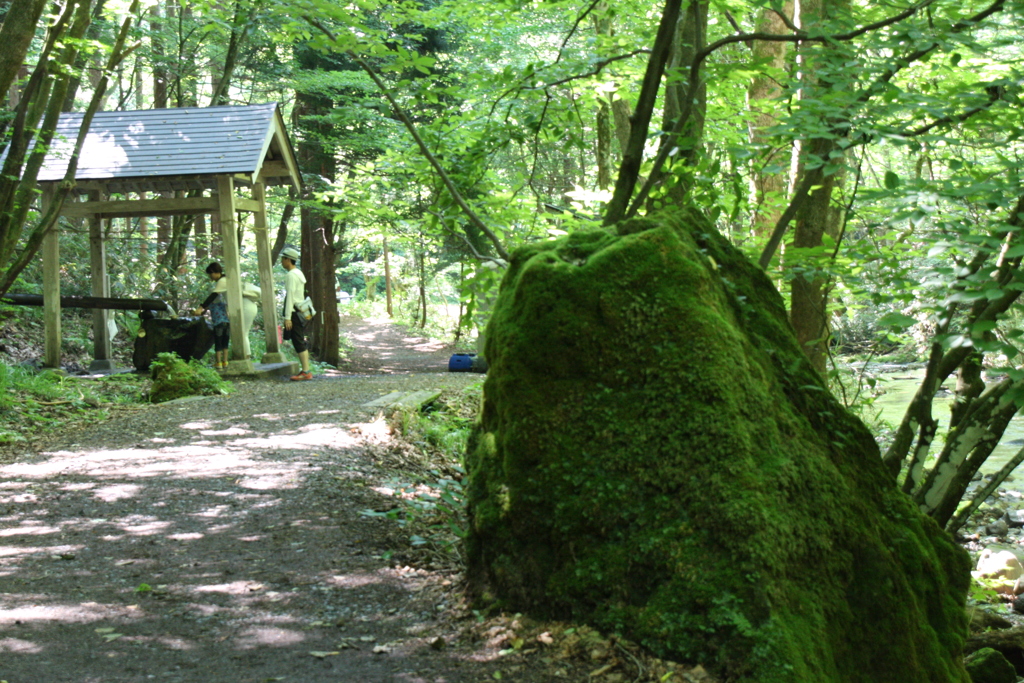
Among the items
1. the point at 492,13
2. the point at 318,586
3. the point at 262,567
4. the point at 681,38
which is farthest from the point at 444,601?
the point at 492,13

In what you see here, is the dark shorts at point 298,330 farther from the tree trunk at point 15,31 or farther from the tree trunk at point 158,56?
the tree trunk at point 15,31

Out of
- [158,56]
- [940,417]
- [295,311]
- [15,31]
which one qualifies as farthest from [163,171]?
[940,417]

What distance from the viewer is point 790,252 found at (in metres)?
4.94

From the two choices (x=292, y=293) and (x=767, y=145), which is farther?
(x=292, y=293)

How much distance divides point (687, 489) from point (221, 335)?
11759mm

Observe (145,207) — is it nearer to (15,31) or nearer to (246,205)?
(246,205)

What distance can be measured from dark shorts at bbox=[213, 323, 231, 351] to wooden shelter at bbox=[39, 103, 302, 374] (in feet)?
1.87

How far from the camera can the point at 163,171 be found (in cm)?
1217

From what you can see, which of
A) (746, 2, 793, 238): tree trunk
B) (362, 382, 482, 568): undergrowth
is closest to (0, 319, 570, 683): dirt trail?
(362, 382, 482, 568): undergrowth

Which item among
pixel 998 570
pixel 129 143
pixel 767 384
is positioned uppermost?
pixel 129 143

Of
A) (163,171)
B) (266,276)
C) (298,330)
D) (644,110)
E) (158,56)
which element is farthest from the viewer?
(158,56)

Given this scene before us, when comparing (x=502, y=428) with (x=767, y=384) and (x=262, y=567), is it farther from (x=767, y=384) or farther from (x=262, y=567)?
(x=262, y=567)

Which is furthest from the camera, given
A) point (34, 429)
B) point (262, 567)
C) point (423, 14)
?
point (34, 429)

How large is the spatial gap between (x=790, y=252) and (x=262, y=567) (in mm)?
3648
